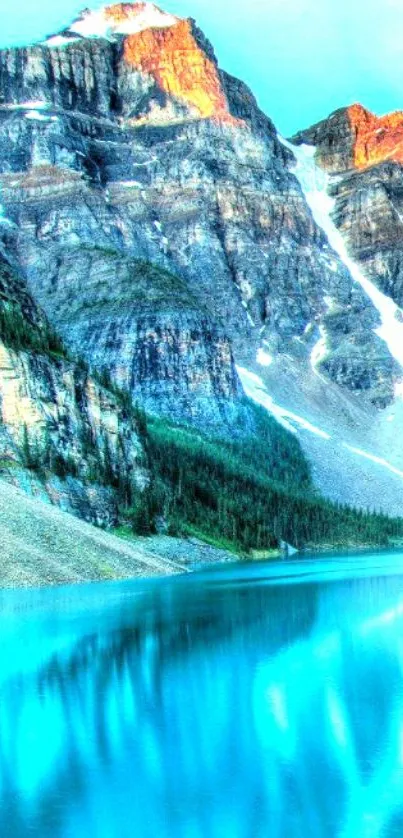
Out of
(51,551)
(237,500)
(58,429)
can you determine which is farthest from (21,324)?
(237,500)

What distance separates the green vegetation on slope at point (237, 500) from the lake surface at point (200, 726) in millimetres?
65498

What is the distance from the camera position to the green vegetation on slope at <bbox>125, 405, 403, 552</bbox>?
127688mm

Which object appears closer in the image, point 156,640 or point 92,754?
point 92,754

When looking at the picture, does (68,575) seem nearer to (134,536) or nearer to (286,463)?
(134,536)

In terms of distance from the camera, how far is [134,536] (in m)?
104

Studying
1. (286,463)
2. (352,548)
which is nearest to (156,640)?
(352,548)

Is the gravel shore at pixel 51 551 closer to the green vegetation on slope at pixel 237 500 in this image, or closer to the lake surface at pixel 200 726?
the lake surface at pixel 200 726

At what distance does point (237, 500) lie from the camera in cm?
14900

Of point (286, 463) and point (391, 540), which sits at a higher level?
point (286, 463)

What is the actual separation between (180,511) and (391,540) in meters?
56.4

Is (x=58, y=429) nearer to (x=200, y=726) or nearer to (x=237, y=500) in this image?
(x=237, y=500)

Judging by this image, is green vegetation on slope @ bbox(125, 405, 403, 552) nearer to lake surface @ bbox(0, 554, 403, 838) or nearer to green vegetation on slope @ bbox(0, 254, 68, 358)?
green vegetation on slope @ bbox(0, 254, 68, 358)

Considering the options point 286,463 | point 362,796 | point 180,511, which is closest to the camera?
point 362,796

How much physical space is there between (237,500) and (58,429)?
50.8 meters
